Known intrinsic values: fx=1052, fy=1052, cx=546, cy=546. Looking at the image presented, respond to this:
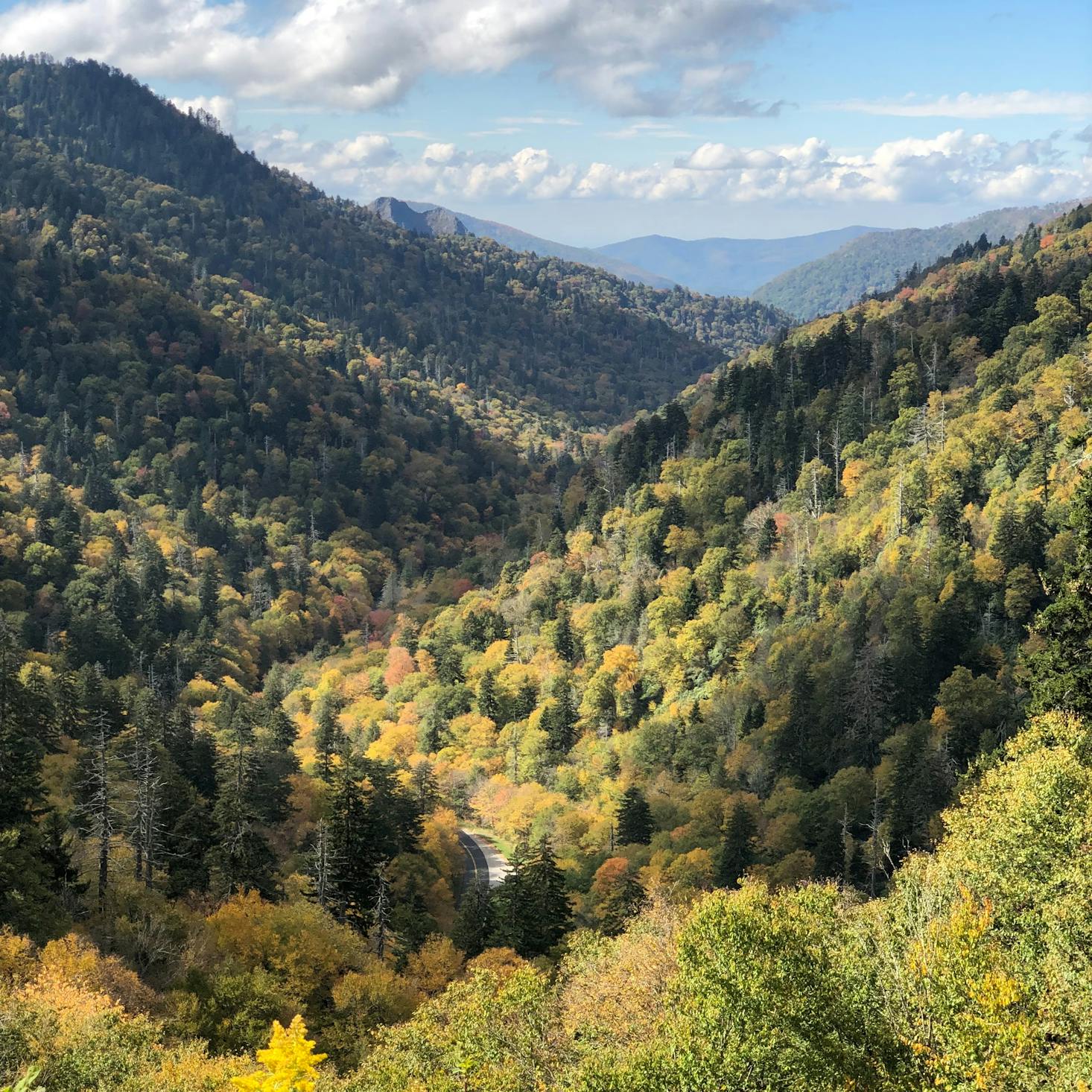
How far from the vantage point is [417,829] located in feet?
268

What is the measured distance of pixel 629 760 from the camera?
105562mm

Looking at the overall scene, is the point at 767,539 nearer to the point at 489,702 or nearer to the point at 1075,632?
the point at 489,702

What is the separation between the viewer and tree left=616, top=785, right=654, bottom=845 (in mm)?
85438

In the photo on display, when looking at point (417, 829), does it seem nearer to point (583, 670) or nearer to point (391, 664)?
point (583, 670)

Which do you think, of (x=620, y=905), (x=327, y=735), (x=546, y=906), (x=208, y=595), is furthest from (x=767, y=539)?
(x=208, y=595)

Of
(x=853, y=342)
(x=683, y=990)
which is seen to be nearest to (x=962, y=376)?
(x=853, y=342)

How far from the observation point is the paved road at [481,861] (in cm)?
9186

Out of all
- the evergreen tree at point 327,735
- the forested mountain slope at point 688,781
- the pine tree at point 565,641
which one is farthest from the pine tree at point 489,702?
the evergreen tree at point 327,735

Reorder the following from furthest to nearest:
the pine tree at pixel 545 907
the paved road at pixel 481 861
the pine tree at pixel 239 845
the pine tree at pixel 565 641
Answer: the pine tree at pixel 565 641 < the paved road at pixel 481 861 < the pine tree at pixel 545 907 < the pine tree at pixel 239 845

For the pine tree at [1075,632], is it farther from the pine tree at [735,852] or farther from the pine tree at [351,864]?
the pine tree at [351,864]

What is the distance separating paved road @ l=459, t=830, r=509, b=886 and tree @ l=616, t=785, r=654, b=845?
34.2 feet

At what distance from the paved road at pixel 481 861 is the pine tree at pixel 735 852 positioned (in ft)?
73.2

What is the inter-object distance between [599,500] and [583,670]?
3593 cm

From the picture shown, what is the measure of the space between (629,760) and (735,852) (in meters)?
33.8
